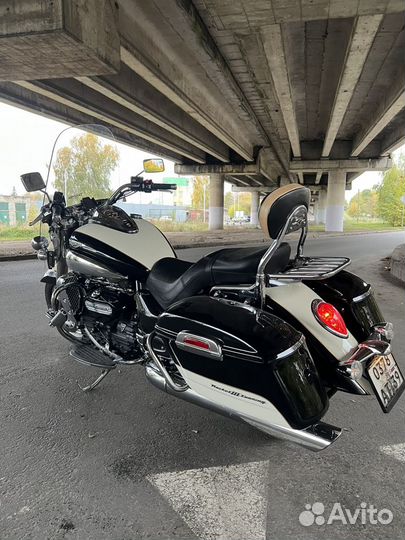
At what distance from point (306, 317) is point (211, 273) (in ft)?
→ 1.77

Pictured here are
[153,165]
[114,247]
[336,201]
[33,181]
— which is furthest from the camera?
[336,201]

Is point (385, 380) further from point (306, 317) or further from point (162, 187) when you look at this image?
point (162, 187)

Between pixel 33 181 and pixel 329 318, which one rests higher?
pixel 33 181

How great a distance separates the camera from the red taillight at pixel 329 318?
202 cm

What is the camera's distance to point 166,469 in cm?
206

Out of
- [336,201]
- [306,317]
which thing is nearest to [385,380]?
[306,317]

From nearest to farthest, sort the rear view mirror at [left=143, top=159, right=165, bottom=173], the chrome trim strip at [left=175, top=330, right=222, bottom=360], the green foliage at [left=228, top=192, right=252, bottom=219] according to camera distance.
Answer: the chrome trim strip at [left=175, top=330, right=222, bottom=360]
the rear view mirror at [left=143, top=159, right=165, bottom=173]
the green foliage at [left=228, top=192, right=252, bottom=219]

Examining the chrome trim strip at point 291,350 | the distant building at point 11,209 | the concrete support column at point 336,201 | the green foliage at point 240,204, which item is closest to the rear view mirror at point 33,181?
the chrome trim strip at point 291,350

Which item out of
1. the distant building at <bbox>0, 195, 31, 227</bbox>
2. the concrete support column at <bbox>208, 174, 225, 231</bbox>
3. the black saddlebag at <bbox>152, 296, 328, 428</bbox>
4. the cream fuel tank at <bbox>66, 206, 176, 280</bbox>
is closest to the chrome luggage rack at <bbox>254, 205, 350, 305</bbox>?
the black saddlebag at <bbox>152, 296, 328, 428</bbox>

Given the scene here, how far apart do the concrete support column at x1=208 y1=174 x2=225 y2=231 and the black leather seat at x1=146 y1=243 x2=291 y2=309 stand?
31.3m

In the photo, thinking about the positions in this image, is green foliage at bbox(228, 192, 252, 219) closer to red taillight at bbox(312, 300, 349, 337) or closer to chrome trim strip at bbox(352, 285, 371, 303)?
chrome trim strip at bbox(352, 285, 371, 303)

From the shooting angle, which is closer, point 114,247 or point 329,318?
point 329,318

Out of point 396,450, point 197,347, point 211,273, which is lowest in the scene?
point 396,450

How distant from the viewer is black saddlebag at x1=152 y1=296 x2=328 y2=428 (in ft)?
5.49
